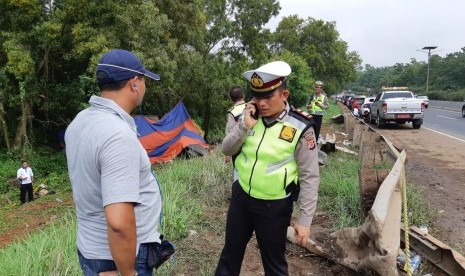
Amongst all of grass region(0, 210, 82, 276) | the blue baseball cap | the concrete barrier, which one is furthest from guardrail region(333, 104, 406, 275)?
the concrete barrier

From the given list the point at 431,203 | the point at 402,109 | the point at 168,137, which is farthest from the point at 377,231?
the point at 402,109

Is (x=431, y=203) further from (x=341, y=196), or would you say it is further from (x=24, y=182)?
(x=24, y=182)

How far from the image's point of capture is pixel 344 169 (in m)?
7.08

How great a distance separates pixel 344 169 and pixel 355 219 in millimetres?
2516

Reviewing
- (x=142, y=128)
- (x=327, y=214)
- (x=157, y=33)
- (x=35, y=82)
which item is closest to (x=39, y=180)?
(x=35, y=82)

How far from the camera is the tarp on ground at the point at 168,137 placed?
46.7 ft

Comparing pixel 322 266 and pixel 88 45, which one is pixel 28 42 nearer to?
pixel 88 45

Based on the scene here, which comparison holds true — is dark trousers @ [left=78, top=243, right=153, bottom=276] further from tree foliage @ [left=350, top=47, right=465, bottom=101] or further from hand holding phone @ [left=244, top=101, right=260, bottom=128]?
tree foliage @ [left=350, top=47, right=465, bottom=101]

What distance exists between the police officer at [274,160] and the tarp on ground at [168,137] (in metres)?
11.2

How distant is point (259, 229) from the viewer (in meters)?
2.76

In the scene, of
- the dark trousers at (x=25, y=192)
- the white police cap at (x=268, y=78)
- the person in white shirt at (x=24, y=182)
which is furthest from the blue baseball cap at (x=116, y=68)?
the dark trousers at (x=25, y=192)

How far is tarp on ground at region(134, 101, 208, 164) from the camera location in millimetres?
14242

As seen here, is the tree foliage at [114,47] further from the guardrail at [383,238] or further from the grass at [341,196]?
the guardrail at [383,238]

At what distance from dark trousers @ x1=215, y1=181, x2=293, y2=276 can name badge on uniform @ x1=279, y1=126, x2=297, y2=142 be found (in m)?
0.40
